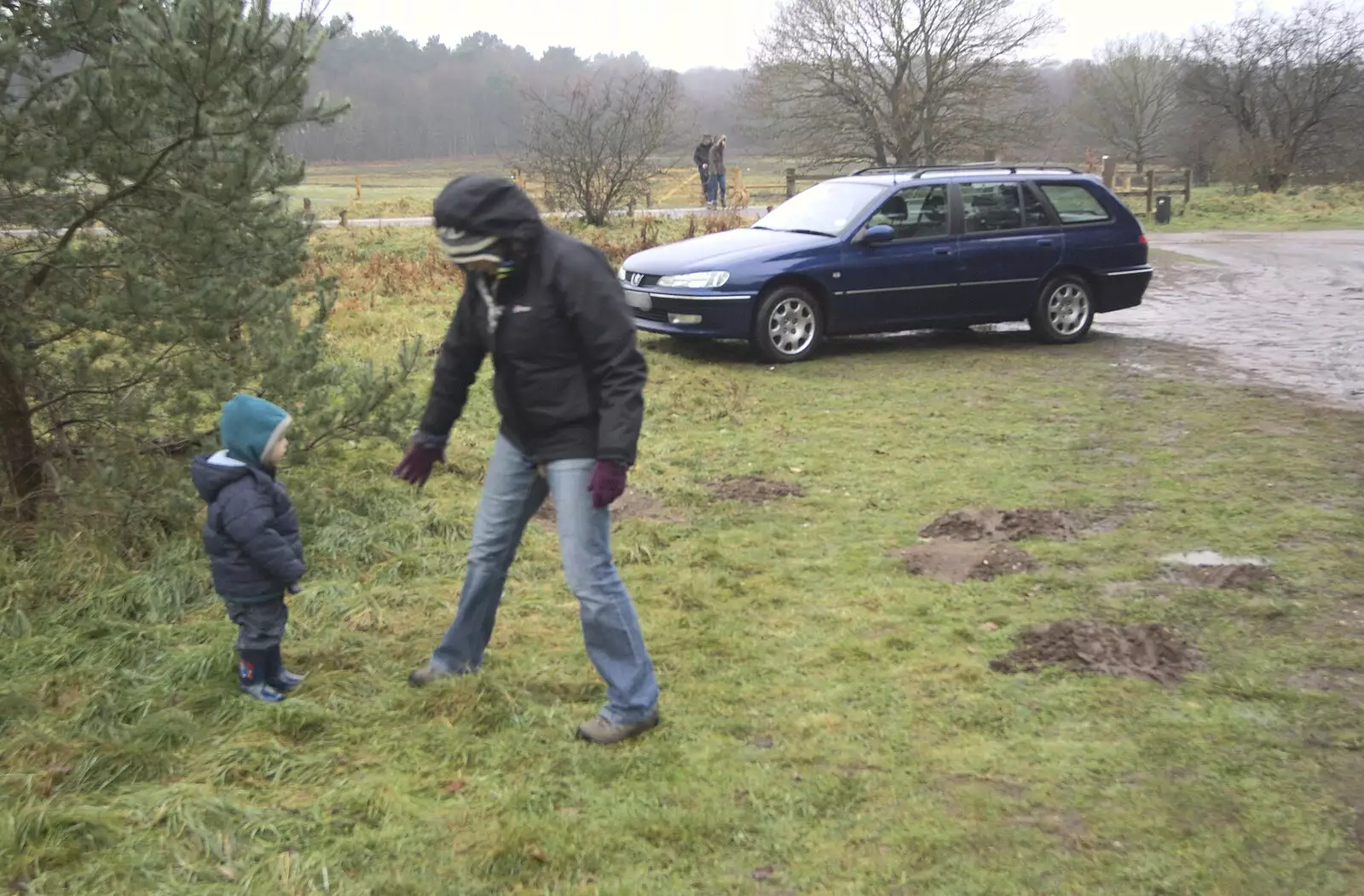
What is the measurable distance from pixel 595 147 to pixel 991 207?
38.1ft

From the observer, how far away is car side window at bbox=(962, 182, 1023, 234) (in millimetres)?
11852

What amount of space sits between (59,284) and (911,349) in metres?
8.80

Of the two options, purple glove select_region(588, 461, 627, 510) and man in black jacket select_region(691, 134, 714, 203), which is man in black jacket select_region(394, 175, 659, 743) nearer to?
purple glove select_region(588, 461, 627, 510)

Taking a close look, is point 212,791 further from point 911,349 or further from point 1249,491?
point 911,349

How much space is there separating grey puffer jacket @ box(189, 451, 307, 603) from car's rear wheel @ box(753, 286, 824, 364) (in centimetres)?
731

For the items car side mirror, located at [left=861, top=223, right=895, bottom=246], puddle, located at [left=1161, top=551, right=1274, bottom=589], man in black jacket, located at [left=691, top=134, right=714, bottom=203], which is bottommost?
puddle, located at [left=1161, top=551, right=1274, bottom=589]

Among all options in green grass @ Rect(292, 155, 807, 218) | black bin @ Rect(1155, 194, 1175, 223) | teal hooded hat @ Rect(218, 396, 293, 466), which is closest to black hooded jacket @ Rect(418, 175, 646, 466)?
teal hooded hat @ Rect(218, 396, 293, 466)

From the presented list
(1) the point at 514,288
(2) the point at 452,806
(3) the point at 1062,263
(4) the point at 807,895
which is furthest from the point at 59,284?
(3) the point at 1062,263

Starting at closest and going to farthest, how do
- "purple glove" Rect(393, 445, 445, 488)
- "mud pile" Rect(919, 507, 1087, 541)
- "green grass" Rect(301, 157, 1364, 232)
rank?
"purple glove" Rect(393, 445, 445, 488) → "mud pile" Rect(919, 507, 1087, 541) → "green grass" Rect(301, 157, 1364, 232)

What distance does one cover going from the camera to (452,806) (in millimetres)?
3609

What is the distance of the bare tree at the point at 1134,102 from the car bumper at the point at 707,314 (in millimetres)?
49470

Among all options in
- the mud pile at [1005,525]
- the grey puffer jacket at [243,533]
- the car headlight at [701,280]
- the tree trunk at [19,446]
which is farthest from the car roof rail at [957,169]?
the grey puffer jacket at [243,533]

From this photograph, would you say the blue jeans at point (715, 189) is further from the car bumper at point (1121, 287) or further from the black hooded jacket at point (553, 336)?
the black hooded jacket at point (553, 336)

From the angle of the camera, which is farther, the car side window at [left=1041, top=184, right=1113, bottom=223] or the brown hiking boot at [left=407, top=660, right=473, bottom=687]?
the car side window at [left=1041, top=184, right=1113, bottom=223]
